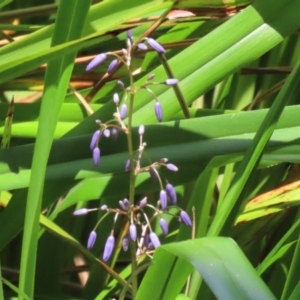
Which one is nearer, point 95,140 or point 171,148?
point 95,140

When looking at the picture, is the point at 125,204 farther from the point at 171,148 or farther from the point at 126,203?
the point at 171,148

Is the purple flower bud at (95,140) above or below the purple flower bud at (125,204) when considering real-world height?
above

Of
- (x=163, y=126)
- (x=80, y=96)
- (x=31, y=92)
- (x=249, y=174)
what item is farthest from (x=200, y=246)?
(x=31, y=92)

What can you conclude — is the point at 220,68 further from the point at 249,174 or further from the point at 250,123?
the point at 249,174

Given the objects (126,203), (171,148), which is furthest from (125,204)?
(171,148)

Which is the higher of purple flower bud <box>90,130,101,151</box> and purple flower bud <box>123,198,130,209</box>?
purple flower bud <box>90,130,101,151</box>

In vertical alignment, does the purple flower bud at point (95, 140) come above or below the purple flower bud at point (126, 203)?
above

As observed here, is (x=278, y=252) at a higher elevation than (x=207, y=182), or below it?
below

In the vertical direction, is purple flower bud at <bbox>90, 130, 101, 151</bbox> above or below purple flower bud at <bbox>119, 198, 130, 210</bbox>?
above
